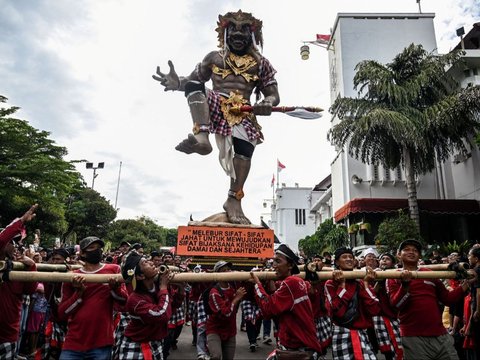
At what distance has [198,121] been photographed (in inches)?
284

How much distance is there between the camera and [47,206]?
1945cm

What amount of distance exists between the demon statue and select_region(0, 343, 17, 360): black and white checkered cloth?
4.08 metres

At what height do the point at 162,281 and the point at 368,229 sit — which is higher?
the point at 368,229

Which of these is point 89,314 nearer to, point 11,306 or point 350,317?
point 11,306

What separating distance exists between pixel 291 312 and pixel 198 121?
14.6 ft

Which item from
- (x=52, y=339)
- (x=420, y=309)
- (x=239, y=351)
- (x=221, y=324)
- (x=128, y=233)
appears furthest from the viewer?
(x=128, y=233)

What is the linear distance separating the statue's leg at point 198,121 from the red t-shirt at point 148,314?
3798mm

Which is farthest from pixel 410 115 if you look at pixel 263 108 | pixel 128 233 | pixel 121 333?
pixel 128 233

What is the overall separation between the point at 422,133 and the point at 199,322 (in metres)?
15.8

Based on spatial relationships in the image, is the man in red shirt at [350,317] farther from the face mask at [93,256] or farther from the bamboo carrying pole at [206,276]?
the face mask at [93,256]

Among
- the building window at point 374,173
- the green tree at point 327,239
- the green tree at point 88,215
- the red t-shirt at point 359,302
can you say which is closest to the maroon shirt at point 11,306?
the red t-shirt at point 359,302

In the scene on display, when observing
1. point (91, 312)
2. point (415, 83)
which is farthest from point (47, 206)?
point (415, 83)

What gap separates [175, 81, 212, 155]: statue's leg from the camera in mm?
7145

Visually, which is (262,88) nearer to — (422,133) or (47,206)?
(422,133)
